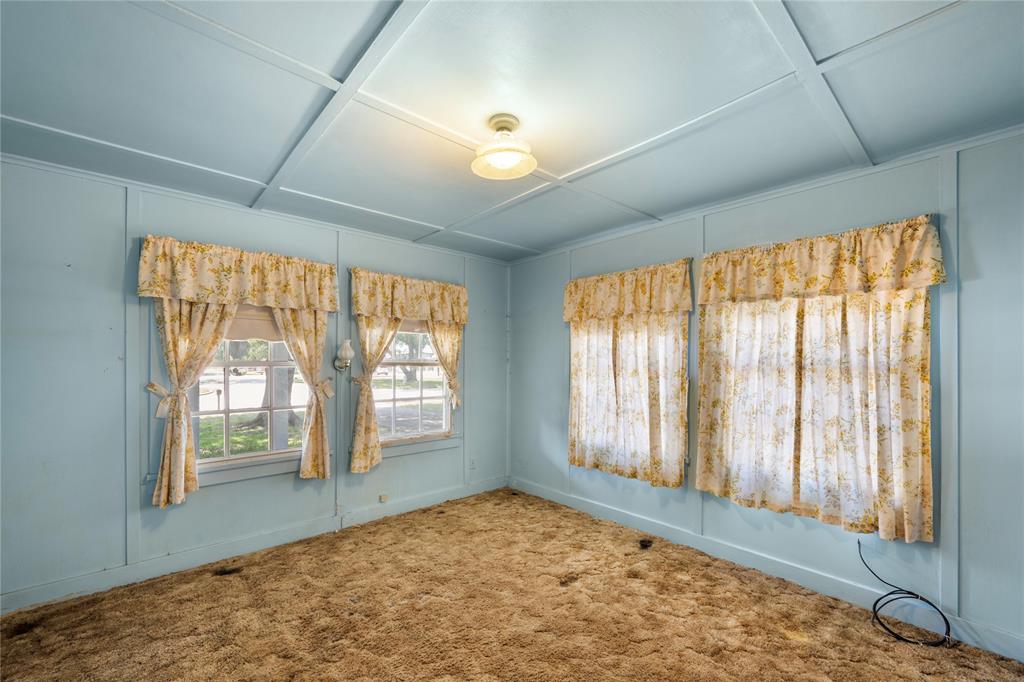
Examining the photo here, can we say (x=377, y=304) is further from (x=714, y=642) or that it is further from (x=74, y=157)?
(x=714, y=642)

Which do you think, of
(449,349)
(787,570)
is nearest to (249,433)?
(449,349)

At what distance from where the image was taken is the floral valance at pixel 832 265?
2.55m

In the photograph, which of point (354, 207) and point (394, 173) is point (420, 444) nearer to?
point (354, 207)

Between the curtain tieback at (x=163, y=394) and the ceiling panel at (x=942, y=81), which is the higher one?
the ceiling panel at (x=942, y=81)

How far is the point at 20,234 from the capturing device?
278 cm

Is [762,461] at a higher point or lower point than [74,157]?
lower

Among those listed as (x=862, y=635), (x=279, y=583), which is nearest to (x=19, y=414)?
(x=279, y=583)

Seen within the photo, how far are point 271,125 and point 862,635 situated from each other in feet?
13.8

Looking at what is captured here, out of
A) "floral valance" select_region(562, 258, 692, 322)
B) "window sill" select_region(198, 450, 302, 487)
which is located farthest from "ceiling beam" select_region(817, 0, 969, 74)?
"window sill" select_region(198, 450, 302, 487)

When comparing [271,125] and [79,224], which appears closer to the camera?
[271,125]

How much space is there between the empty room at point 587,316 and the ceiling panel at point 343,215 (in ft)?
0.18

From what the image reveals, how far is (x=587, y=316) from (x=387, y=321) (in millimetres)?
1932

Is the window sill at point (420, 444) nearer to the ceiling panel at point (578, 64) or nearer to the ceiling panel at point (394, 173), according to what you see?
the ceiling panel at point (394, 173)

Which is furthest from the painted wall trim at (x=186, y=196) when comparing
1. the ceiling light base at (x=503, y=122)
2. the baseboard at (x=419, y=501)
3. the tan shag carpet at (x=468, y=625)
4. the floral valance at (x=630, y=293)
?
the tan shag carpet at (x=468, y=625)
